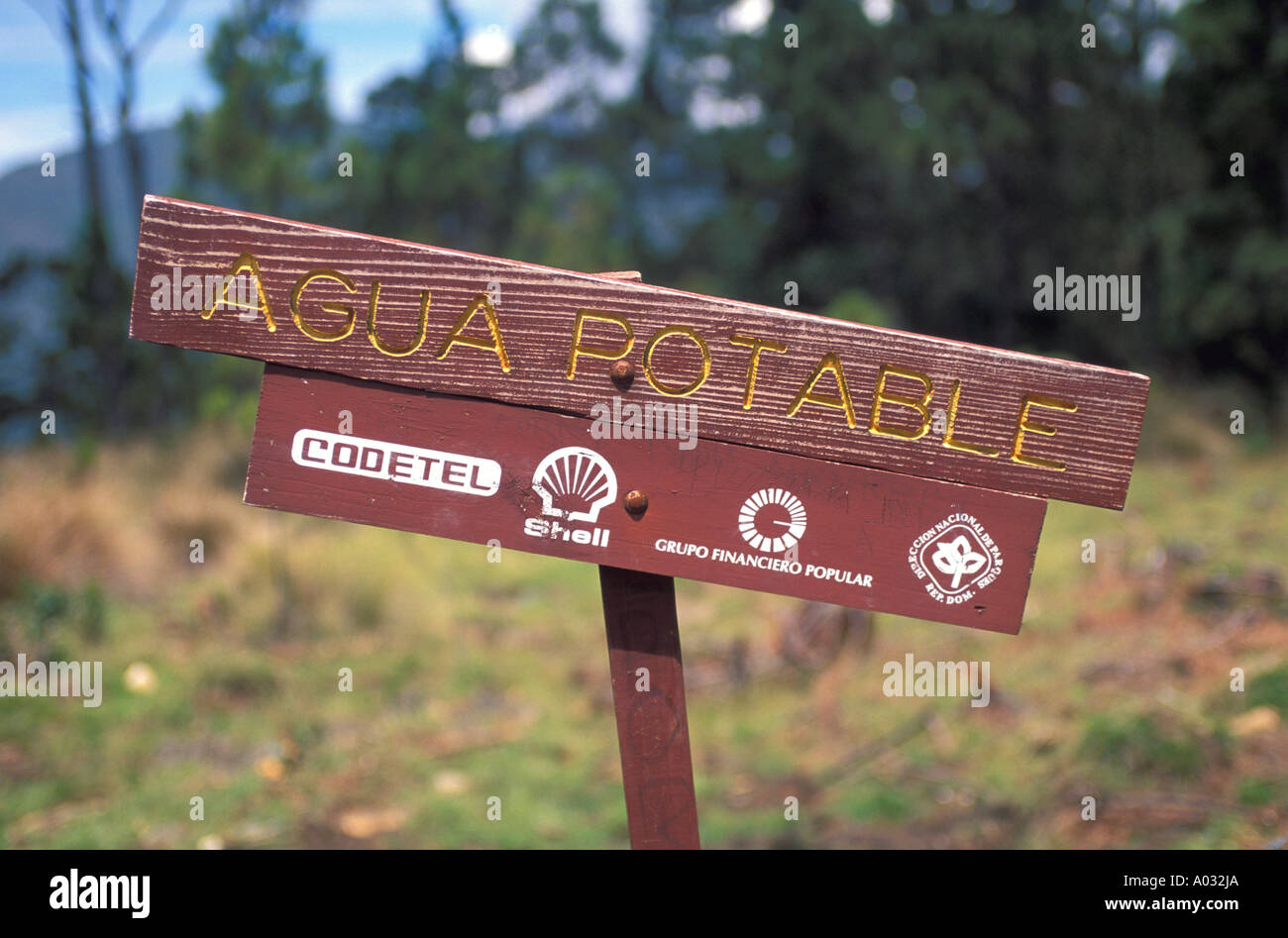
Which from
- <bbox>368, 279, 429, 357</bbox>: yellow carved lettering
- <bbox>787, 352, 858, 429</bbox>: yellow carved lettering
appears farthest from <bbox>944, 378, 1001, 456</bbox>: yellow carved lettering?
<bbox>368, 279, 429, 357</bbox>: yellow carved lettering

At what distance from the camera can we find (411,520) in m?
1.53

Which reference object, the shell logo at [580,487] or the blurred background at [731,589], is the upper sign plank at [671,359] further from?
the blurred background at [731,589]

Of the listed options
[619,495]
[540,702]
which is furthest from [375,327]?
[540,702]

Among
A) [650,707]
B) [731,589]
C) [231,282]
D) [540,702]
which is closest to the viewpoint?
[231,282]

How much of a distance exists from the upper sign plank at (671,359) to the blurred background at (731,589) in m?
1.98

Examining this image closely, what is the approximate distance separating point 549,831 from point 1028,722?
2.01 meters

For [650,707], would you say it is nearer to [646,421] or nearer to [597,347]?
[646,421]

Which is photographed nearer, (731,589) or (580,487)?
(580,487)

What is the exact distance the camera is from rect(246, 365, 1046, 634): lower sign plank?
1.52 metres

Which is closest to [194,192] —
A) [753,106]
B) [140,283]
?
[753,106]

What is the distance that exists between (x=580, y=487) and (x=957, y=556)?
578 millimetres

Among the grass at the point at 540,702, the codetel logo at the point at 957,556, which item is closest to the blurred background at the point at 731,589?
the grass at the point at 540,702

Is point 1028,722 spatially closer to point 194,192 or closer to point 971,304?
point 194,192

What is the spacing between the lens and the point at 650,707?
1604 millimetres
